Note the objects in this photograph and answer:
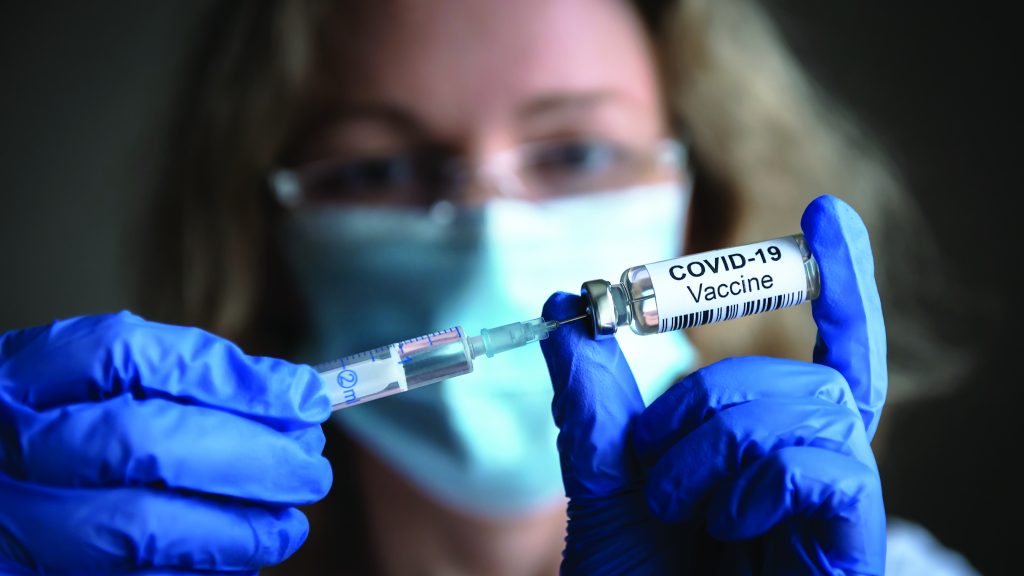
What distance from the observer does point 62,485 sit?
Result: 0.87m

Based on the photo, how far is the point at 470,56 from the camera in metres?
1.61

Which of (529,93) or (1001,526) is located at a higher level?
(529,93)

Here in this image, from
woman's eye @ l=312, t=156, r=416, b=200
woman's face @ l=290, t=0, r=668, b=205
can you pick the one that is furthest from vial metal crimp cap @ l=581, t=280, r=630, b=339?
woman's eye @ l=312, t=156, r=416, b=200

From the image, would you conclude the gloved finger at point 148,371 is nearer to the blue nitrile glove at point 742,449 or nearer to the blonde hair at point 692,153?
the blue nitrile glove at point 742,449

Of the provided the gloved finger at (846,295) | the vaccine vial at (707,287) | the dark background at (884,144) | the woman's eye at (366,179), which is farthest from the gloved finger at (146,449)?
the dark background at (884,144)

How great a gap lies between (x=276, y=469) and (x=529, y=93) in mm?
1038

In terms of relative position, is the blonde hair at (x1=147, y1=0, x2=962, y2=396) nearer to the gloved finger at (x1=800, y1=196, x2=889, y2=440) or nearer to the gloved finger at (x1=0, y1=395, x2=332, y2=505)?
the gloved finger at (x1=800, y1=196, x2=889, y2=440)

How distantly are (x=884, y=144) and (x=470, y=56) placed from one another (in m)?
1.46

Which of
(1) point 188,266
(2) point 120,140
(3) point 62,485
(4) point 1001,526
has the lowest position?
(4) point 1001,526

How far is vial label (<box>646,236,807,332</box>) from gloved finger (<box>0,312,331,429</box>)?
0.50 meters

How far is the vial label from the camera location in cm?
98

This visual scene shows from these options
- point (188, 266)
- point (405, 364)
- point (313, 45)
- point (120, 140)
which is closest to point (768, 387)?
point (405, 364)

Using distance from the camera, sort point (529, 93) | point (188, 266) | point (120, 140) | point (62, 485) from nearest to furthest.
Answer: point (62, 485) → point (529, 93) → point (188, 266) → point (120, 140)

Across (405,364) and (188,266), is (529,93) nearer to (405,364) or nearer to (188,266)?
(405,364)
